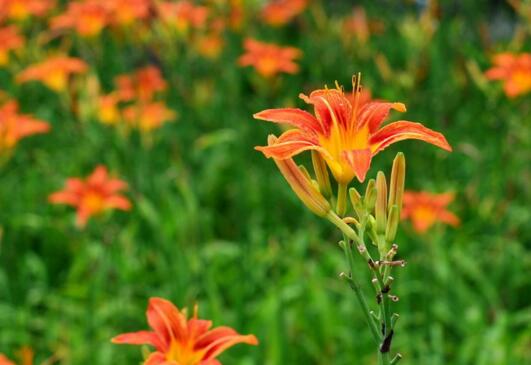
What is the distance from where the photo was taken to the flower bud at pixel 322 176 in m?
1.04

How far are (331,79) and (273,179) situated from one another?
1.12 m

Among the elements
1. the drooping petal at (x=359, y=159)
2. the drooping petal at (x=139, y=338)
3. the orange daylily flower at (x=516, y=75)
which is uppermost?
the orange daylily flower at (x=516, y=75)

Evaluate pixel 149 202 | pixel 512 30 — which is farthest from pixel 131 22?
pixel 512 30

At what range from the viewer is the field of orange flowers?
271cm

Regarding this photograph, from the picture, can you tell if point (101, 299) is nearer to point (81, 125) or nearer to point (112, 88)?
point (81, 125)

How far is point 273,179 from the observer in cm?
368

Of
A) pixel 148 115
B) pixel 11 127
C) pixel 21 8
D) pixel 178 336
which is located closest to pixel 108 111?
pixel 148 115

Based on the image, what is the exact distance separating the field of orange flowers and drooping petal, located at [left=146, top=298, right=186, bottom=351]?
0.75 m

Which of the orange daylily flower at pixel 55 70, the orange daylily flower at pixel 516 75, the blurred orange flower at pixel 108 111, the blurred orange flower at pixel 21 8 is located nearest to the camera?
the orange daylily flower at pixel 516 75

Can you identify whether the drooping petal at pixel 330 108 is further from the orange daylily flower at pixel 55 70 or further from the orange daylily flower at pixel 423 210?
the orange daylily flower at pixel 55 70

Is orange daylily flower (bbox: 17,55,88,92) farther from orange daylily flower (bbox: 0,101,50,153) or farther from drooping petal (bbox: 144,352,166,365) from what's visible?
drooping petal (bbox: 144,352,166,365)

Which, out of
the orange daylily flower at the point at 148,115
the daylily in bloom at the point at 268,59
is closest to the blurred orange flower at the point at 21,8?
the orange daylily flower at the point at 148,115

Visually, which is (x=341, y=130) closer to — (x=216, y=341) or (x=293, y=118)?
(x=293, y=118)

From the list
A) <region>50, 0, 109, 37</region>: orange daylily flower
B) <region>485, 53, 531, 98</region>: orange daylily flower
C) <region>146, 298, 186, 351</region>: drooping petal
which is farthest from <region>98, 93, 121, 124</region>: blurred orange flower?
<region>146, 298, 186, 351</region>: drooping petal
